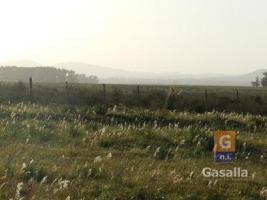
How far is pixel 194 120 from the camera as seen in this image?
69.6 feet

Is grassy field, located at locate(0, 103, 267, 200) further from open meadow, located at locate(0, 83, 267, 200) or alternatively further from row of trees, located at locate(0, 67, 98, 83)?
row of trees, located at locate(0, 67, 98, 83)

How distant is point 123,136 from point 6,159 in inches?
185

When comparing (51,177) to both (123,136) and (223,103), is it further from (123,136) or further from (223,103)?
(223,103)

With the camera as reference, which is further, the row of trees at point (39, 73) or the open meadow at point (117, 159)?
the row of trees at point (39, 73)

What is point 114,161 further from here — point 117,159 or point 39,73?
point 39,73

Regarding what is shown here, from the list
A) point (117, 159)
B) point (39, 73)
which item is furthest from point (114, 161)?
point (39, 73)

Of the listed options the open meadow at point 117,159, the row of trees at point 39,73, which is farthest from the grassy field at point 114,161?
the row of trees at point 39,73

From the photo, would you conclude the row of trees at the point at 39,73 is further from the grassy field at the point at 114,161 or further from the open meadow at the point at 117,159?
the grassy field at the point at 114,161

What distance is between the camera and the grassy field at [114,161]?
8.84 meters

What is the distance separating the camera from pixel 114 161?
461 inches

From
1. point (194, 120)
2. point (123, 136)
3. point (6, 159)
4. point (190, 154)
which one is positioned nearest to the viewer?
point (6, 159)

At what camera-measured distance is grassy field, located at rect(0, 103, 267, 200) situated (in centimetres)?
884

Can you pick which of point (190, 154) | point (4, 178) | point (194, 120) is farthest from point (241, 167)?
point (194, 120)

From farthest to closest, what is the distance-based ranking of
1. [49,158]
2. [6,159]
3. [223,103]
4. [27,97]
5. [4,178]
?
[223,103] < [27,97] < [49,158] < [6,159] < [4,178]
